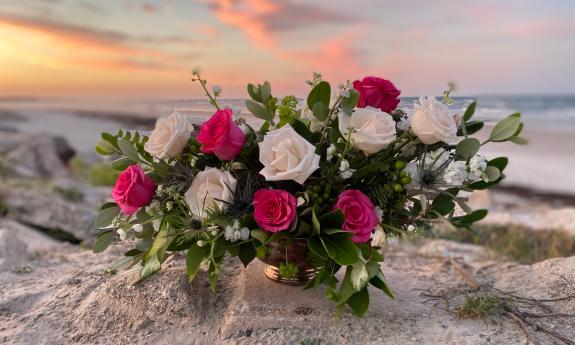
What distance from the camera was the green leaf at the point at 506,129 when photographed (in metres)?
2.32

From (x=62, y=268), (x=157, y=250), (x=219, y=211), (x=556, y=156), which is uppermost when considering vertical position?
(x=219, y=211)

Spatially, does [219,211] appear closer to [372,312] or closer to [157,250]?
[157,250]

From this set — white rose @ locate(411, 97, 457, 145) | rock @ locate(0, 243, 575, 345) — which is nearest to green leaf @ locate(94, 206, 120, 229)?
rock @ locate(0, 243, 575, 345)

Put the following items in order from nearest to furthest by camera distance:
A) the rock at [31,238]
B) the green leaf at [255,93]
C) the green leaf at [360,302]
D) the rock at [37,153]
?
1. the green leaf at [360,302]
2. the green leaf at [255,93]
3. the rock at [31,238]
4. the rock at [37,153]

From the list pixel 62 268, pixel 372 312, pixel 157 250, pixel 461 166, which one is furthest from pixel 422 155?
pixel 62 268

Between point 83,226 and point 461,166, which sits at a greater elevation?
point 461,166

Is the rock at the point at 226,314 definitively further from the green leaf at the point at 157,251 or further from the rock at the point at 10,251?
the rock at the point at 10,251

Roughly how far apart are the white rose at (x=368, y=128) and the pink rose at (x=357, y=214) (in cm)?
19

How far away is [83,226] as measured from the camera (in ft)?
Answer: 17.0

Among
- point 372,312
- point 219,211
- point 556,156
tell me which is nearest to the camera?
point 219,211

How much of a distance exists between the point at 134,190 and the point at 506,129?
1.61 meters

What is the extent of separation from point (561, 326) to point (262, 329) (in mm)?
1392

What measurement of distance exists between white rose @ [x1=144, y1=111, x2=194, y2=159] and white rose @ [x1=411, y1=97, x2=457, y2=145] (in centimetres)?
91

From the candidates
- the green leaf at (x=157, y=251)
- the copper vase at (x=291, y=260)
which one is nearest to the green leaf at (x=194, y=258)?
the green leaf at (x=157, y=251)
